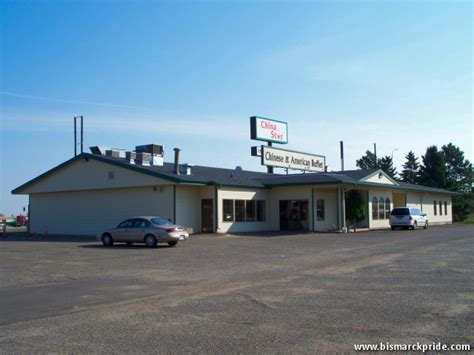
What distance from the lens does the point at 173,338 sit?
24.0ft

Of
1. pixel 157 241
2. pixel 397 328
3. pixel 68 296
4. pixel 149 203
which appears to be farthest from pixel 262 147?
pixel 397 328

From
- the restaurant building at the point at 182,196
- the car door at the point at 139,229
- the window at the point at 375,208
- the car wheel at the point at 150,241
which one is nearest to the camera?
the car wheel at the point at 150,241

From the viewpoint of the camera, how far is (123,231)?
24.1m

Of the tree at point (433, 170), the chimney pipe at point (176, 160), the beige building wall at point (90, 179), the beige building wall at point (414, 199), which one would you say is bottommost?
the beige building wall at point (414, 199)

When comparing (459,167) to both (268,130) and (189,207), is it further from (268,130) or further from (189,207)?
(189,207)

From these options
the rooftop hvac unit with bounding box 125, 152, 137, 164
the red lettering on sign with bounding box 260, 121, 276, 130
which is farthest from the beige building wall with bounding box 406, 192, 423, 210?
the rooftop hvac unit with bounding box 125, 152, 137, 164

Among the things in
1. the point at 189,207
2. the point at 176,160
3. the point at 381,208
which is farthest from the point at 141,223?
the point at 381,208

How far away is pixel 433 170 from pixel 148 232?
196 ft

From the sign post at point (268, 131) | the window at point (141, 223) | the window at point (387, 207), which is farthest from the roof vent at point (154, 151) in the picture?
the window at point (387, 207)

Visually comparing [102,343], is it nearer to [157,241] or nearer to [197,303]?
[197,303]

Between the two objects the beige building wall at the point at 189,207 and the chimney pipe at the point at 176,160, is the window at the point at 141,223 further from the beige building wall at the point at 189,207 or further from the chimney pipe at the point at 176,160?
the chimney pipe at the point at 176,160

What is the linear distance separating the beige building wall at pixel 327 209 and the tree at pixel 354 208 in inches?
64.1

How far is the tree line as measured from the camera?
73.5 meters

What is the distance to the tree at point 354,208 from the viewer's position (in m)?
39.5
